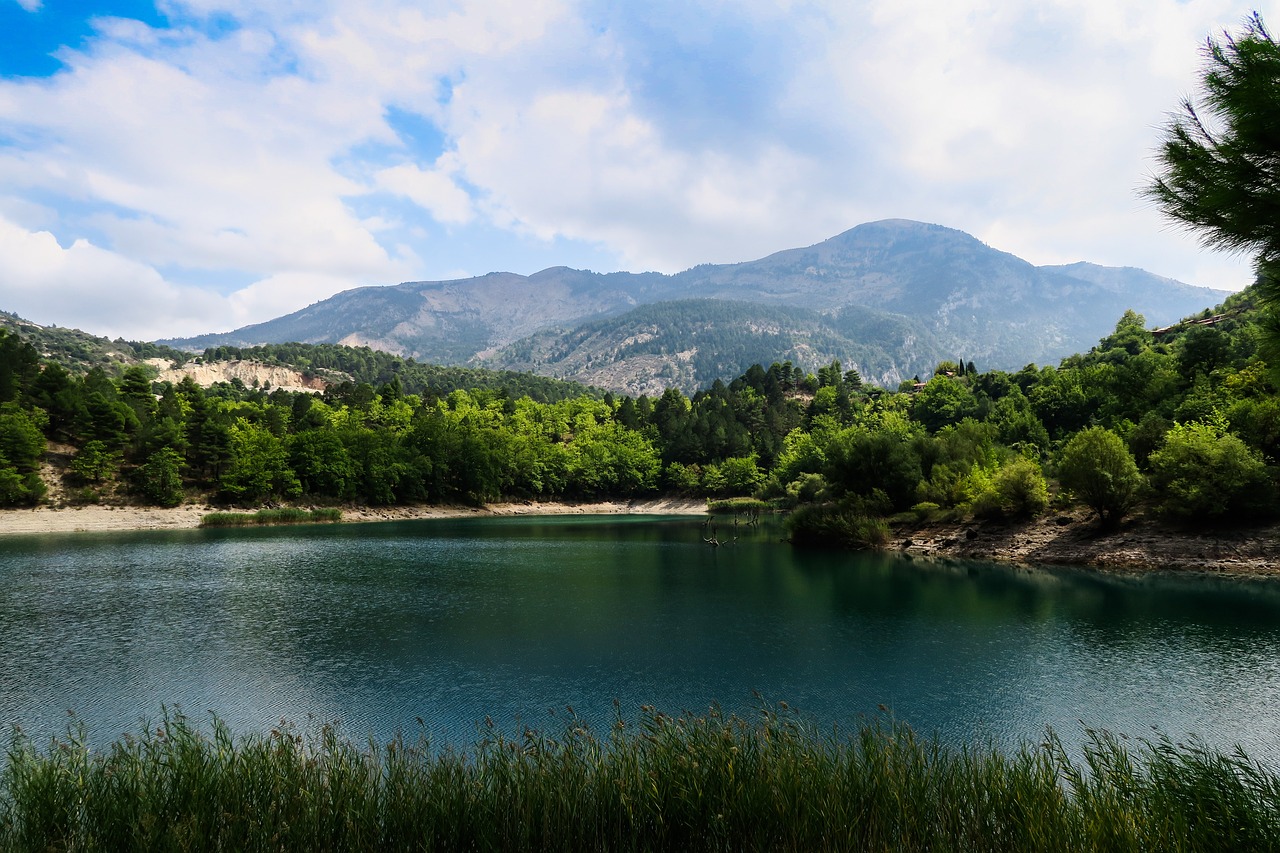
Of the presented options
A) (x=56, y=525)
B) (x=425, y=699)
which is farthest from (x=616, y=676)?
(x=56, y=525)

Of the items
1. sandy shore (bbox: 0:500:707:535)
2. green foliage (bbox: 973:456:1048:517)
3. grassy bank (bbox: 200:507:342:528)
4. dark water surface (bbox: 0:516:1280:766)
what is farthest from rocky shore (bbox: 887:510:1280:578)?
grassy bank (bbox: 200:507:342:528)

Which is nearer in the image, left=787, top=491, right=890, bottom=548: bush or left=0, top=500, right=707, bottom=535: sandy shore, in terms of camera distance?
left=787, top=491, right=890, bottom=548: bush

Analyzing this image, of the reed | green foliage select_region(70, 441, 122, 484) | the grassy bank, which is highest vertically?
green foliage select_region(70, 441, 122, 484)

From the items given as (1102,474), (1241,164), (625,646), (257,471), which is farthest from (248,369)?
(1241,164)

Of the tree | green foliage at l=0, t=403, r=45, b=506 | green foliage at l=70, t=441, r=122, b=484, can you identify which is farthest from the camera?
green foliage at l=70, t=441, r=122, b=484

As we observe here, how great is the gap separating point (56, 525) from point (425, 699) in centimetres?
6862

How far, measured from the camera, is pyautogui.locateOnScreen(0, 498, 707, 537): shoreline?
2511 inches

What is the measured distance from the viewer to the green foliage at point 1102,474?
39875mm

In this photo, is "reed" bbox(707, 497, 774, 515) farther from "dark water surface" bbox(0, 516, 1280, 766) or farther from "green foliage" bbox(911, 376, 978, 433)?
"dark water surface" bbox(0, 516, 1280, 766)

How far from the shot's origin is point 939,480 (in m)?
53.3

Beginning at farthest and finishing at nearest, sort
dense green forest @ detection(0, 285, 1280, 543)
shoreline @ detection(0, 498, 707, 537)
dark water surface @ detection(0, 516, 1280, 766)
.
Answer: shoreline @ detection(0, 498, 707, 537) < dense green forest @ detection(0, 285, 1280, 543) < dark water surface @ detection(0, 516, 1280, 766)

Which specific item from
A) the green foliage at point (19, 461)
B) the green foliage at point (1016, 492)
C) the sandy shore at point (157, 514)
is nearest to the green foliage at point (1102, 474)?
the green foliage at point (1016, 492)

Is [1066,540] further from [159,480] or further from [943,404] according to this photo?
[159,480]

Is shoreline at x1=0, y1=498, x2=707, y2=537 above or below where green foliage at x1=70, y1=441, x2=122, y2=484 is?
below
